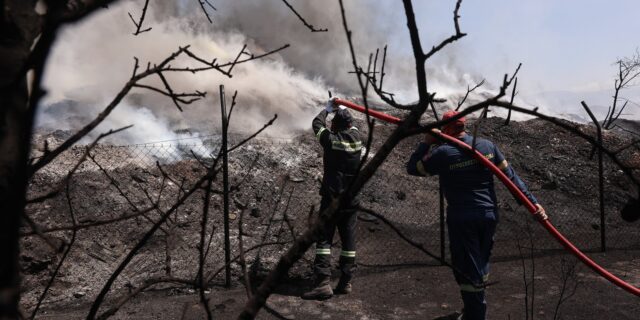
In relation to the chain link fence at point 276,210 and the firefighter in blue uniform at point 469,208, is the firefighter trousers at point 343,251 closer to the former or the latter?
the chain link fence at point 276,210

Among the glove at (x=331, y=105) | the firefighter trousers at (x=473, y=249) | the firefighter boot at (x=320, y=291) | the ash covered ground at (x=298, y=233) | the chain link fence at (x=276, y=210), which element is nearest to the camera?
the firefighter trousers at (x=473, y=249)

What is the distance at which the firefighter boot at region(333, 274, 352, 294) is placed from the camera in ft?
16.3

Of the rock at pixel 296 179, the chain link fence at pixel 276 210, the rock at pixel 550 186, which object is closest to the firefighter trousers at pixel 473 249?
the chain link fence at pixel 276 210

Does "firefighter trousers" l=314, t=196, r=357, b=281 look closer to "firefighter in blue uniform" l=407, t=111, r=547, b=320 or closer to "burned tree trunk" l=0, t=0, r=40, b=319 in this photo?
"firefighter in blue uniform" l=407, t=111, r=547, b=320

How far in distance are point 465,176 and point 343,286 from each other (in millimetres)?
1856

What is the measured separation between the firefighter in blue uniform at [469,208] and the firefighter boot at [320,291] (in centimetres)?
146

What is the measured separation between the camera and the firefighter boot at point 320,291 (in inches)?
189

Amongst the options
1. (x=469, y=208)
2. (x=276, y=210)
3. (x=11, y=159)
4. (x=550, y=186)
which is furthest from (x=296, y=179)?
(x=11, y=159)

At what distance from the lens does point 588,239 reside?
702cm

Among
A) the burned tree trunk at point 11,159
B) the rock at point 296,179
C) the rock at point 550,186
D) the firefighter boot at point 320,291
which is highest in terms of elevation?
the rock at point 550,186

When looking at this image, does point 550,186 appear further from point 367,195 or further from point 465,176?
point 465,176

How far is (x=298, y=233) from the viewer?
602 cm

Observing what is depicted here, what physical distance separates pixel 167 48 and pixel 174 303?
404 inches

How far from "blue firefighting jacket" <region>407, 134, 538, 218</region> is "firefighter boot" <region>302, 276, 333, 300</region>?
156 centimetres
